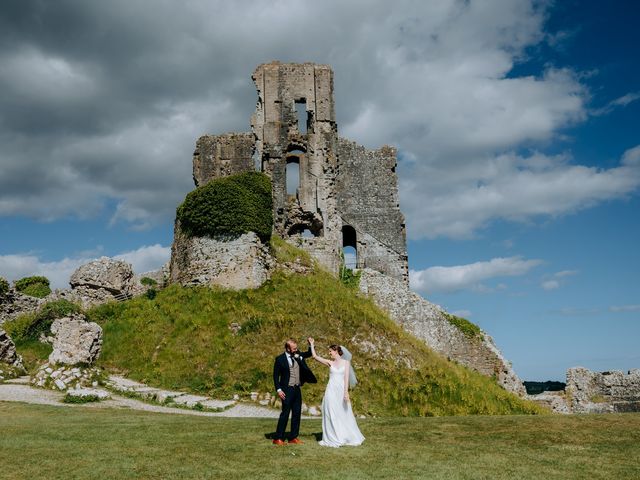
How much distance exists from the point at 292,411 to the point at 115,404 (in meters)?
7.39

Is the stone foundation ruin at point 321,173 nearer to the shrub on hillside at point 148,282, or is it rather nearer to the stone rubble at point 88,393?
the shrub on hillside at point 148,282

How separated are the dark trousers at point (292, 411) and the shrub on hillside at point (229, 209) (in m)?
14.0

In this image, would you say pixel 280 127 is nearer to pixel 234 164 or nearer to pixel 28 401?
pixel 234 164

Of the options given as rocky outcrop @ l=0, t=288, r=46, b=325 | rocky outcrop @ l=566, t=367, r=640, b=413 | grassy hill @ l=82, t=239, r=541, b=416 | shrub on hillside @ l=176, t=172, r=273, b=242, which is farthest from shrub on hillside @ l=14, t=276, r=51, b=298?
rocky outcrop @ l=566, t=367, r=640, b=413

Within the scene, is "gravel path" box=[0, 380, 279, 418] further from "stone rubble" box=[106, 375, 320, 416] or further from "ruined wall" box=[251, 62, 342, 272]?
"ruined wall" box=[251, 62, 342, 272]

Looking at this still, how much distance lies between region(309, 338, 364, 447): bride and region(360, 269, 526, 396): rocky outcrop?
17200 mm

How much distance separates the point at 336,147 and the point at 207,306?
56.9 ft

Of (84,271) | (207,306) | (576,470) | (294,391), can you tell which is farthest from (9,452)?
(84,271)

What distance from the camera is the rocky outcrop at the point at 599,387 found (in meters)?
32.2

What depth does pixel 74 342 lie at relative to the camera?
18.8 meters

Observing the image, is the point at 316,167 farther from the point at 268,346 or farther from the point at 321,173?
the point at 268,346

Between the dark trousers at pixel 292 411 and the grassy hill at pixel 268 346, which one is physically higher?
the grassy hill at pixel 268 346

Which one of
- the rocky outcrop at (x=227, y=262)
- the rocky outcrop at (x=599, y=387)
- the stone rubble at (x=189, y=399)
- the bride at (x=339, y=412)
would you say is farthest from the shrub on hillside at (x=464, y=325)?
the bride at (x=339, y=412)

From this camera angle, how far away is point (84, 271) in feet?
85.6
